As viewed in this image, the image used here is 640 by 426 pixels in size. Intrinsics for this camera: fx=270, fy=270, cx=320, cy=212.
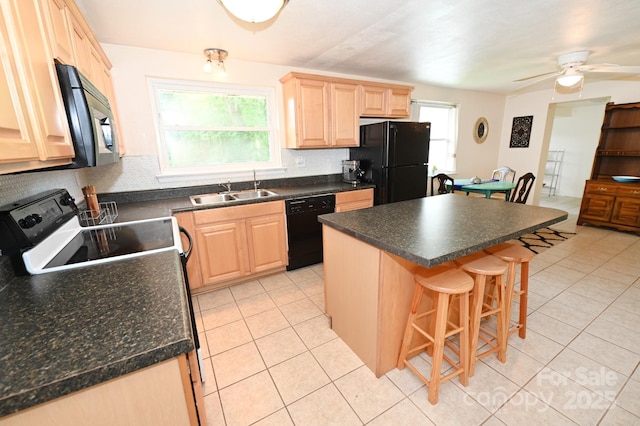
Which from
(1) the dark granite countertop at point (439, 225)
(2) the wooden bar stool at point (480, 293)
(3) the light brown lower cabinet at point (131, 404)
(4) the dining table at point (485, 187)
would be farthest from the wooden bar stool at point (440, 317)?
(4) the dining table at point (485, 187)

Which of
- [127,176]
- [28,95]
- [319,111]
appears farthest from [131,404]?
[319,111]

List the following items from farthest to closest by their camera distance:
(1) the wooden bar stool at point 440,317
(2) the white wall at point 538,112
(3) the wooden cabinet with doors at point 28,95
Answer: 1. (2) the white wall at point 538,112
2. (1) the wooden bar stool at point 440,317
3. (3) the wooden cabinet with doors at point 28,95

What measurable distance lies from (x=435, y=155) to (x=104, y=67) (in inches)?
186

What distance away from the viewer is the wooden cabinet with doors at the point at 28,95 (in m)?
0.77

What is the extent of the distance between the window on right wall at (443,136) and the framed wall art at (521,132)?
153cm

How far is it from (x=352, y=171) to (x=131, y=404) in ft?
10.4

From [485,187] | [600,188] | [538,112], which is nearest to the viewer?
[485,187]

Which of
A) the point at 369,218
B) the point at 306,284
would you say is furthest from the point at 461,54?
the point at 306,284

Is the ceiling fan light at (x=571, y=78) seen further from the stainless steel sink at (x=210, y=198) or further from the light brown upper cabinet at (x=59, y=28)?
the light brown upper cabinet at (x=59, y=28)

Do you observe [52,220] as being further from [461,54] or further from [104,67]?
[461,54]

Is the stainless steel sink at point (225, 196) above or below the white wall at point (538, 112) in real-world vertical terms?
below

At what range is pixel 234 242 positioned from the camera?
2697 mm

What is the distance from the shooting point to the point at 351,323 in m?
1.84

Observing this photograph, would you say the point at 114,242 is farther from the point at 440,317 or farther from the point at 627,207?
the point at 627,207
